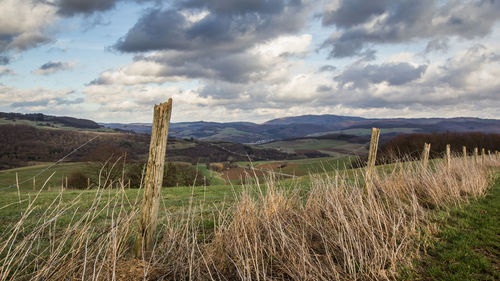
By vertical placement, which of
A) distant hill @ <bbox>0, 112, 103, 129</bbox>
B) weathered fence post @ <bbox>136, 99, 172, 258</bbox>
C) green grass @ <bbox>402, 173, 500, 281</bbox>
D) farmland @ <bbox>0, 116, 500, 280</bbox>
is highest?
distant hill @ <bbox>0, 112, 103, 129</bbox>

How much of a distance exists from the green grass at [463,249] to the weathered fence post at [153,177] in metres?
3.19

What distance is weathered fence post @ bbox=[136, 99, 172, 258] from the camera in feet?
11.0

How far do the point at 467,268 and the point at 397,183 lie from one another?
4332 millimetres

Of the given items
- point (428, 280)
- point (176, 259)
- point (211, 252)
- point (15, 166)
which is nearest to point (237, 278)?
point (211, 252)

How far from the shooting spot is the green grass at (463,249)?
376 cm

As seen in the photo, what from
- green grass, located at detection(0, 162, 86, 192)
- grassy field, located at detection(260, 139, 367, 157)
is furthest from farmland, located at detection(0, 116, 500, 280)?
grassy field, located at detection(260, 139, 367, 157)

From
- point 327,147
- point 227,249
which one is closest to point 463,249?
point 227,249

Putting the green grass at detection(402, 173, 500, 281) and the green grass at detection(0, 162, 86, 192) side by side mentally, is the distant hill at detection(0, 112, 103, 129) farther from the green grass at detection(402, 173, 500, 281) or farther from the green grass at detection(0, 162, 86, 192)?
the green grass at detection(402, 173, 500, 281)

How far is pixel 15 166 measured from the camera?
51156 millimetres

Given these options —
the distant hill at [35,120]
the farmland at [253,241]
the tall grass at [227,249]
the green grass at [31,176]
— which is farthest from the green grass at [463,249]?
the distant hill at [35,120]

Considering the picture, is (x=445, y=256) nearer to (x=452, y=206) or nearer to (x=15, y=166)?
(x=452, y=206)

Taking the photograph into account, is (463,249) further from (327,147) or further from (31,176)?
(327,147)

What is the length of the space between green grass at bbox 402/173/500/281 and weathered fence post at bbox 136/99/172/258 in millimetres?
3191

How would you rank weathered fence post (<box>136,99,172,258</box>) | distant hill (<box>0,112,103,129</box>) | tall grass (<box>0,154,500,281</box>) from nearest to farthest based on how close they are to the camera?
tall grass (<box>0,154,500,281</box>) → weathered fence post (<box>136,99,172,258</box>) → distant hill (<box>0,112,103,129</box>)
